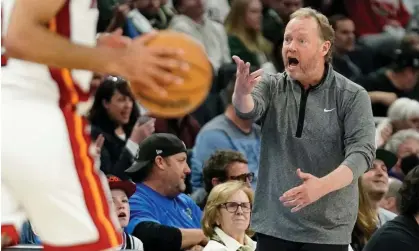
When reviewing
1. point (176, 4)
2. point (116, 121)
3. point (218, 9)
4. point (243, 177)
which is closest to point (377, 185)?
point (243, 177)

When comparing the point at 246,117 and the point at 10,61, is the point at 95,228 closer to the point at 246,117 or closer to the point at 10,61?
the point at 10,61

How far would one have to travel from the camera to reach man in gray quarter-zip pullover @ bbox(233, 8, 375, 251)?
191 inches

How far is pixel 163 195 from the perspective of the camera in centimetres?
638

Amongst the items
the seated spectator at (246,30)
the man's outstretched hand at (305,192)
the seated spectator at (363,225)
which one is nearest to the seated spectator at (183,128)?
the seated spectator at (246,30)

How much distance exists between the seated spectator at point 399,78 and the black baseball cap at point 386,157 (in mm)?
2059

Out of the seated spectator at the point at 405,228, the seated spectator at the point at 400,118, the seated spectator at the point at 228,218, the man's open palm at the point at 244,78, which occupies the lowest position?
the seated spectator at the point at 400,118

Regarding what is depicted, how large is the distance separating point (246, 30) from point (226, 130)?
2137 millimetres

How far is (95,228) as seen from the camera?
371cm

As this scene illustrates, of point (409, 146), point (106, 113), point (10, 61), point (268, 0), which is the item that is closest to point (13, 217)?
point (10, 61)

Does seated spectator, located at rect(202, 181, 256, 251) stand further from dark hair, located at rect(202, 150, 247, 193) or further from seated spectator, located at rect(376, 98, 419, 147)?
seated spectator, located at rect(376, 98, 419, 147)

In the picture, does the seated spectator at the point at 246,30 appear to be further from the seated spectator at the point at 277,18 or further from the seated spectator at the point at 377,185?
the seated spectator at the point at 377,185

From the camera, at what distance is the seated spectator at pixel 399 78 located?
959cm

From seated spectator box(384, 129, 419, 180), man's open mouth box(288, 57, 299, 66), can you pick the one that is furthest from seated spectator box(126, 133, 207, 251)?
seated spectator box(384, 129, 419, 180)

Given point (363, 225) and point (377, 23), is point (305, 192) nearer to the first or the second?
point (363, 225)
